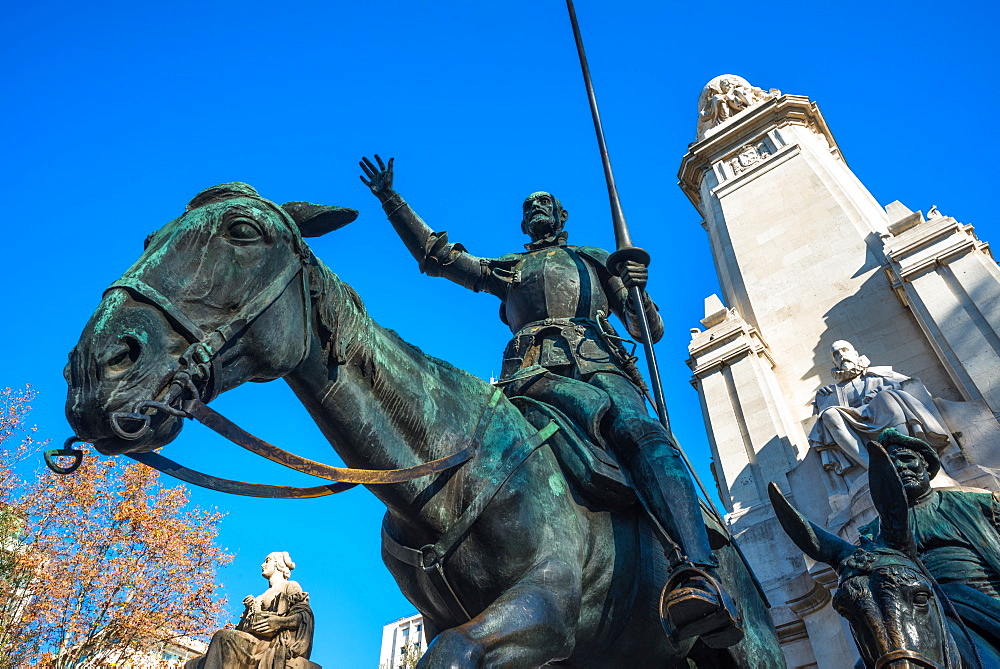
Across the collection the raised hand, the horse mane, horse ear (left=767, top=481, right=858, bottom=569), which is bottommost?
horse ear (left=767, top=481, right=858, bottom=569)

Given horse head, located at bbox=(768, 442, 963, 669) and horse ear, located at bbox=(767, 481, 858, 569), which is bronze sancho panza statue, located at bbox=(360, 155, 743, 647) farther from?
horse ear, located at bbox=(767, 481, 858, 569)

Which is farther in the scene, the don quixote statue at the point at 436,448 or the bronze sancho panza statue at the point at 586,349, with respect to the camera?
the bronze sancho panza statue at the point at 586,349

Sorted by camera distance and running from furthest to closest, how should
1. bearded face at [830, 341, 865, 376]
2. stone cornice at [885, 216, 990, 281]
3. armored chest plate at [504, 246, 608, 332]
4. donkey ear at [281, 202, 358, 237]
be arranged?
stone cornice at [885, 216, 990, 281] → bearded face at [830, 341, 865, 376] → armored chest plate at [504, 246, 608, 332] → donkey ear at [281, 202, 358, 237]

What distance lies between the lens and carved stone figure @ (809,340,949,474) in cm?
1014

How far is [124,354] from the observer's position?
234cm

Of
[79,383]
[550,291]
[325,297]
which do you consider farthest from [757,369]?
[79,383]

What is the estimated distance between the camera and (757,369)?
13398mm

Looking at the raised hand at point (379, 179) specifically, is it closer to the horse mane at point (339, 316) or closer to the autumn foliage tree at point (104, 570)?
the horse mane at point (339, 316)

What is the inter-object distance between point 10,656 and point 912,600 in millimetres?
18558

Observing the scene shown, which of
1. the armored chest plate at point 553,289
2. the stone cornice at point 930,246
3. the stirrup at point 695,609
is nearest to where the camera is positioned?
the stirrup at point 695,609

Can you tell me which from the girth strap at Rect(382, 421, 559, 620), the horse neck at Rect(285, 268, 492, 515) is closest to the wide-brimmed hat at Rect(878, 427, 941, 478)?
the girth strap at Rect(382, 421, 559, 620)

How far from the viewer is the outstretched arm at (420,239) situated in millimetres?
4691

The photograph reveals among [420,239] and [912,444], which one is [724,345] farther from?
[420,239]

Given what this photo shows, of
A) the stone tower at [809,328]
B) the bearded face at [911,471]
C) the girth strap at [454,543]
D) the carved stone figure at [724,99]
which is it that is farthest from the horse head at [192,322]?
the carved stone figure at [724,99]
